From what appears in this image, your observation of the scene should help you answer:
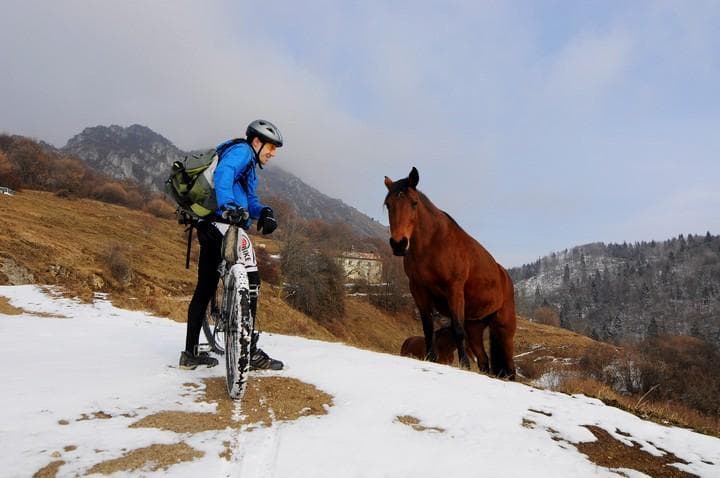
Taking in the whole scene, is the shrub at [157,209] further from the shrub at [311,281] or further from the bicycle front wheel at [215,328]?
the bicycle front wheel at [215,328]

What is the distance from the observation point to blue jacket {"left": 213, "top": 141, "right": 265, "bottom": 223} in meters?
3.54

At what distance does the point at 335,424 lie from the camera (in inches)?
108

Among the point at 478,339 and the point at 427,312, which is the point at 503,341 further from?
the point at 427,312

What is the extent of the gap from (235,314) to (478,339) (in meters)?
5.63

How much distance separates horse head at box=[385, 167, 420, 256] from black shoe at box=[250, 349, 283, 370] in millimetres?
2179

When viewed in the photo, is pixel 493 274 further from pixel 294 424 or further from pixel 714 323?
pixel 714 323

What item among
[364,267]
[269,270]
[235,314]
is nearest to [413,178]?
[235,314]

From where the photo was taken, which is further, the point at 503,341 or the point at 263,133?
the point at 503,341

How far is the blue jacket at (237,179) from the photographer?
3.54 metres

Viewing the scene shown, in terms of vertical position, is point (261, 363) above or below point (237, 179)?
below

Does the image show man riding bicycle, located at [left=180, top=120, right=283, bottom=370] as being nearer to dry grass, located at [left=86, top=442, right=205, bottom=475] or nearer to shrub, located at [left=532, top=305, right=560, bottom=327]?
dry grass, located at [left=86, top=442, right=205, bottom=475]

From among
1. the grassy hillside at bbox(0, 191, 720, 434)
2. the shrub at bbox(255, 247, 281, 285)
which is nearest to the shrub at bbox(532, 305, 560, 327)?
the grassy hillside at bbox(0, 191, 720, 434)

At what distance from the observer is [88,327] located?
21.7ft

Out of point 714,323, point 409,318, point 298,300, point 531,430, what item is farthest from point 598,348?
point 714,323
